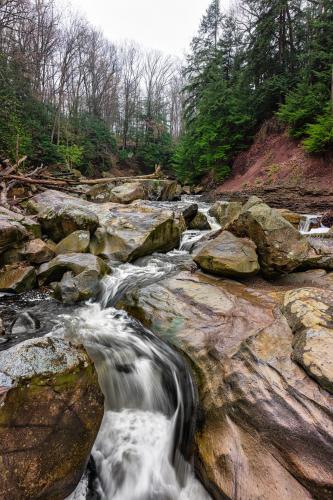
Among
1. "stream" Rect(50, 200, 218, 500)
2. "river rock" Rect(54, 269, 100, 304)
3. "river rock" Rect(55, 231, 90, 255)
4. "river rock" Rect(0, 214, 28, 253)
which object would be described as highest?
"river rock" Rect(0, 214, 28, 253)

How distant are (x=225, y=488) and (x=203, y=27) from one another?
3098 centimetres

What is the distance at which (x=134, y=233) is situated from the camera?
6812mm

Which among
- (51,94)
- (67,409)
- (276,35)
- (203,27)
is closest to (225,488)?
(67,409)

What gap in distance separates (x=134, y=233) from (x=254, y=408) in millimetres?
5077

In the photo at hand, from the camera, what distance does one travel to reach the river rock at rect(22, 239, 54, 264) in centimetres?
544

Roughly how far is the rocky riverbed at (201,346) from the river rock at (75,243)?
3 cm

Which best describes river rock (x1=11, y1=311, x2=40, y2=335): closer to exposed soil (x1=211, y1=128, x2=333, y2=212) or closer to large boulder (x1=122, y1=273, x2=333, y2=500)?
large boulder (x1=122, y1=273, x2=333, y2=500)

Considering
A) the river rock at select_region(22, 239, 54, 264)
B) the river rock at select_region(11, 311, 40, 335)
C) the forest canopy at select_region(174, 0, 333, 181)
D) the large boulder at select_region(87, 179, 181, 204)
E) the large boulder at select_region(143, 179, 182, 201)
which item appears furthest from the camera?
the large boulder at select_region(143, 179, 182, 201)

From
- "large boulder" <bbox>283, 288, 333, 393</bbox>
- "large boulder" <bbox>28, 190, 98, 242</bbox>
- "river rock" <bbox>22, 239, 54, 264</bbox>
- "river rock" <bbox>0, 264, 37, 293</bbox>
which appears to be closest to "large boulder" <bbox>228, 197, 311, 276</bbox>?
"large boulder" <bbox>283, 288, 333, 393</bbox>

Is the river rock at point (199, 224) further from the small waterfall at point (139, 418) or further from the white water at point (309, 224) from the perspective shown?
the small waterfall at point (139, 418)

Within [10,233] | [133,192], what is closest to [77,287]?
[10,233]

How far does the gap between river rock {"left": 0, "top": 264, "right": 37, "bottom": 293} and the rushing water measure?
153cm

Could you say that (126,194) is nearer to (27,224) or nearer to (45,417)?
(27,224)

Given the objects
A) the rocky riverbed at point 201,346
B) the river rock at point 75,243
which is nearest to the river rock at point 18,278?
the rocky riverbed at point 201,346
